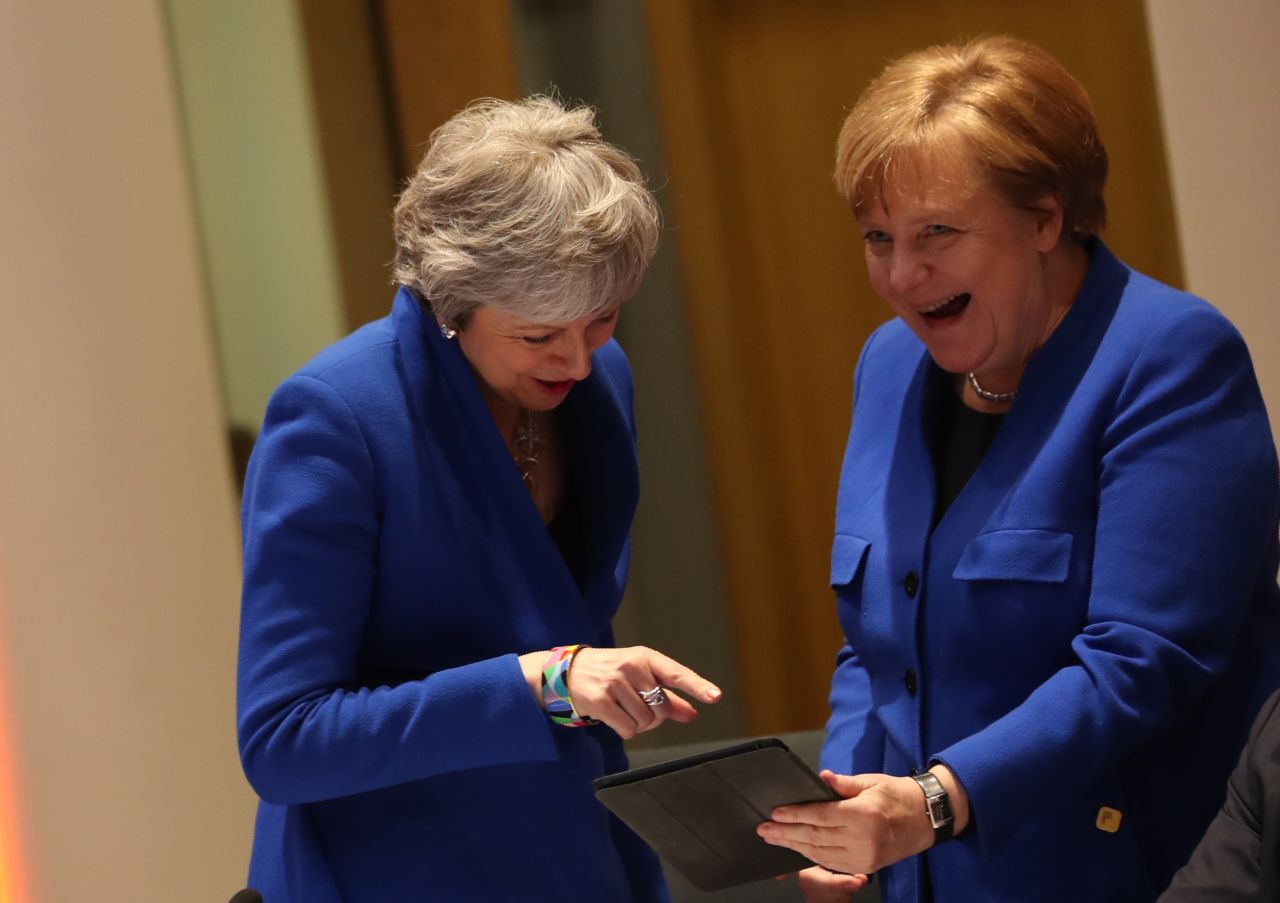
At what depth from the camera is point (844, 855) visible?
5.07ft

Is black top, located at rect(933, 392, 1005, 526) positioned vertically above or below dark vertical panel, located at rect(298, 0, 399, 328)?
below

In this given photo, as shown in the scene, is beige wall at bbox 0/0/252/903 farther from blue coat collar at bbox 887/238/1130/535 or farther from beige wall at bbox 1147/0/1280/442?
beige wall at bbox 1147/0/1280/442

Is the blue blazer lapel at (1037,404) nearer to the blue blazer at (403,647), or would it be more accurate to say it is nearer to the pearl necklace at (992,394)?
the pearl necklace at (992,394)

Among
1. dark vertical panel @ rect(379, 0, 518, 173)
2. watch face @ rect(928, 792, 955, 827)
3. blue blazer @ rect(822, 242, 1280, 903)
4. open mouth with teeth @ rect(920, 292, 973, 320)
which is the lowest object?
watch face @ rect(928, 792, 955, 827)

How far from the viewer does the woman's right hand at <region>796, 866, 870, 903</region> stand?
5.99ft

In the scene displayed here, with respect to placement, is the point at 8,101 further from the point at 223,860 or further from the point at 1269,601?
the point at 1269,601

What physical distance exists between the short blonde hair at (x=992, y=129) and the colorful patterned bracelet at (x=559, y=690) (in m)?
0.67

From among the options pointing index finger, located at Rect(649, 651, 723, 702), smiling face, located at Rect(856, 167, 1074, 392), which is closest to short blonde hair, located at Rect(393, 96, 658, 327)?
smiling face, located at Rect(856, 167, 1074, 392)

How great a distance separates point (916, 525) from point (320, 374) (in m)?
0.72

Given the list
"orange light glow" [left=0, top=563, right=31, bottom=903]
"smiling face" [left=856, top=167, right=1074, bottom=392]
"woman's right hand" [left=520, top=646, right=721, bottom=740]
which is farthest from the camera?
"orange light glow" [left=0, top=563, right=31, bottom=903]

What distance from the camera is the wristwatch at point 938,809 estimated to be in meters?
1.59

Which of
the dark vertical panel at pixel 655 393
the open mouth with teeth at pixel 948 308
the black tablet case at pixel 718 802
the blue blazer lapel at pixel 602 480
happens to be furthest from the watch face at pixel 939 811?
the dark vertical panel at pixel 655 393

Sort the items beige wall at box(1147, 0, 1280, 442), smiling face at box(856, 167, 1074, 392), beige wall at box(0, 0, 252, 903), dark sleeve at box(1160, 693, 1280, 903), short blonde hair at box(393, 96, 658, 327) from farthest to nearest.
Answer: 1. beige wall at box(1147, 0, 1280, 442)
2. beige wall at box(0, 0, 252, 903)
3. smiling face at box(856, 167, 1074, 392)
4. short blonde hair at box(393, 96, 658, 327)
5. dark sleeve at box(1160, 693, 1280, 903)

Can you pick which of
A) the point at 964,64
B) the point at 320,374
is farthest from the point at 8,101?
the point at 964,64
